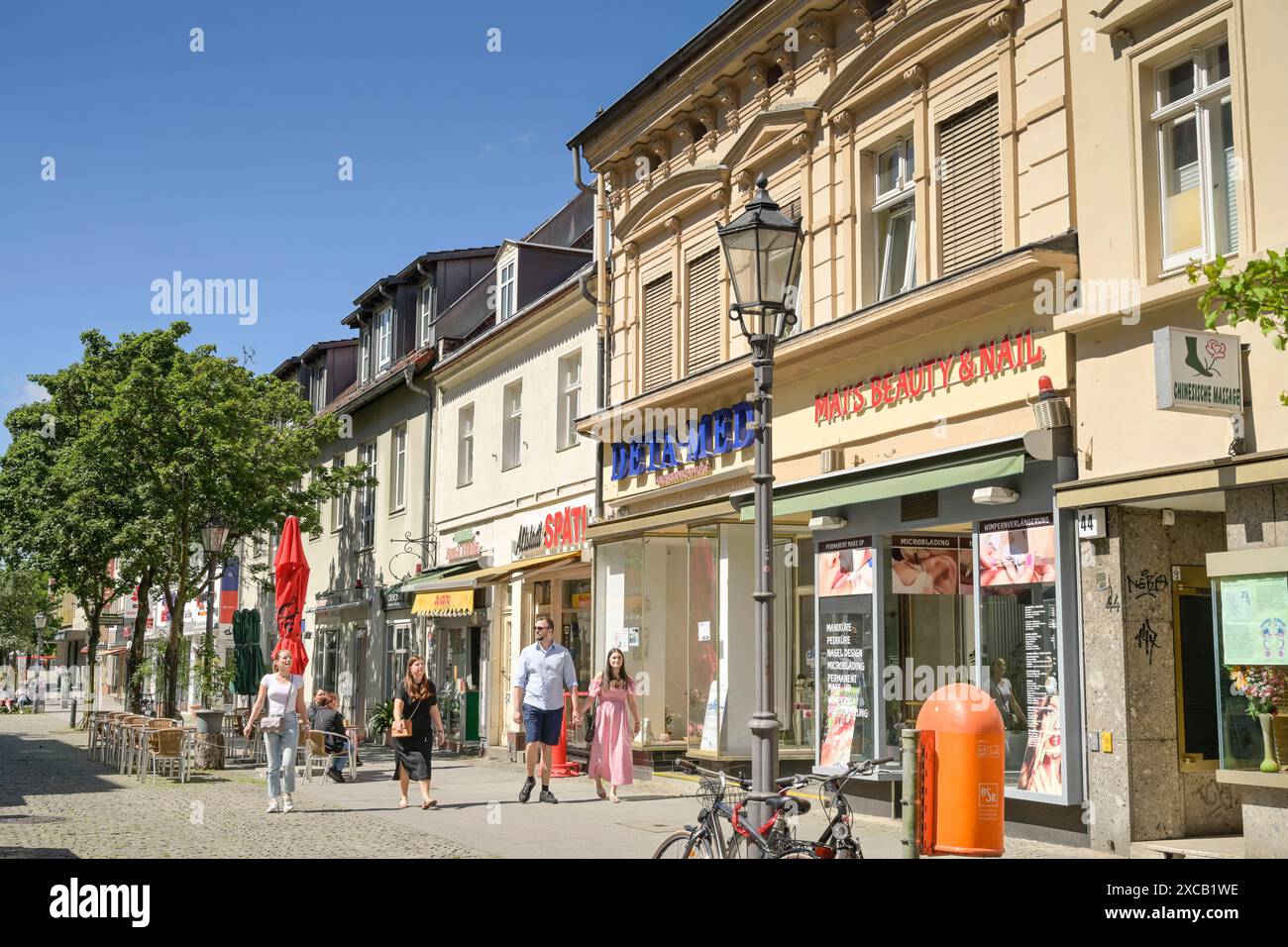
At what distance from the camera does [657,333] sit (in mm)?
19266

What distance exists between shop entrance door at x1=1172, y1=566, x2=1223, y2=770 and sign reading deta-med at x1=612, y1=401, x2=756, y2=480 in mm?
5733

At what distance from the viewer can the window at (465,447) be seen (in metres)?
26.8

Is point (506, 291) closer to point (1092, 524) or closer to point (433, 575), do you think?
point (433, 575)

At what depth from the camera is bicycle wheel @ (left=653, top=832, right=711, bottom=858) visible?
286 inches

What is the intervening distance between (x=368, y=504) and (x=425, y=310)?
508 cm

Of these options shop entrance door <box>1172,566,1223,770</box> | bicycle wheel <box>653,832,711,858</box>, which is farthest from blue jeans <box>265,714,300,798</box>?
shop entrance door <box>1172,566,1223,770</box>

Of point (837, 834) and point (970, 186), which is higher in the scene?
point (970, 186)

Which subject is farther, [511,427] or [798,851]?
[511,427]

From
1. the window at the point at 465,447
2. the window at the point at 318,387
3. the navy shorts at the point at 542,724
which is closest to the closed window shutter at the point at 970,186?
the navy shorts at the point at 542,724

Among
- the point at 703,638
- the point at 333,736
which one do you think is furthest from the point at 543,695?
the point at 333,736

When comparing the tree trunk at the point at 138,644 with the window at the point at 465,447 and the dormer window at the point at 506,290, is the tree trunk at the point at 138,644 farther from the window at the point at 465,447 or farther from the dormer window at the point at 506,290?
the dormer window at the point at 506,290

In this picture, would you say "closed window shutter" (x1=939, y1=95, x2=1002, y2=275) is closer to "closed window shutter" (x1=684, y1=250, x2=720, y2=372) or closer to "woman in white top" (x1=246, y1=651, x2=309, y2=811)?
"closed window shutter" (x1=684, y1=250, x2=720, y2=372)

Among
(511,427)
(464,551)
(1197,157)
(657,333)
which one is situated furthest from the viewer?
(464,551)
